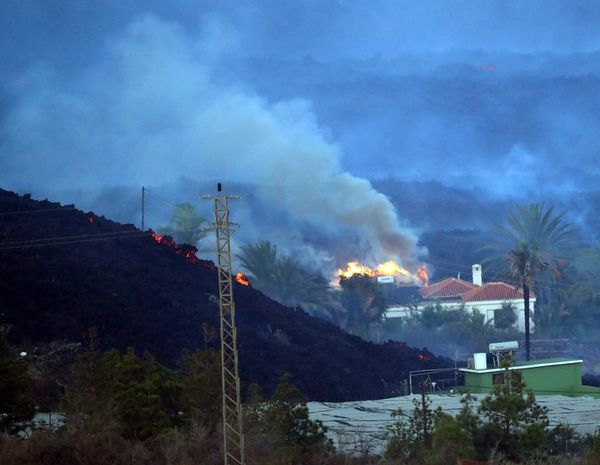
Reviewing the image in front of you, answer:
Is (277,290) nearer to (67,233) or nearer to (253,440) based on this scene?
(67,233)

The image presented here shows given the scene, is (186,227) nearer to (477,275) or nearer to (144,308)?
(477,275)

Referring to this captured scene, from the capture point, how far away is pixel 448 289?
→ 354 feet

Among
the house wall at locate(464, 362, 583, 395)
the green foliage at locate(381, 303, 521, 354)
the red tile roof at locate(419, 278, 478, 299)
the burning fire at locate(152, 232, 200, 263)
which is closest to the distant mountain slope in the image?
the burning fire at locate(152, 232, 200, 263)

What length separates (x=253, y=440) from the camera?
3006 cm

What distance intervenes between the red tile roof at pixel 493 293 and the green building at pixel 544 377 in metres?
41.4

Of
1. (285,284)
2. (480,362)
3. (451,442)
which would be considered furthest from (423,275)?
(451,442)

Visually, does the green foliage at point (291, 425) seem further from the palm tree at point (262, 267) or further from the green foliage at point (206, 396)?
the palm tree at point (262, 267)

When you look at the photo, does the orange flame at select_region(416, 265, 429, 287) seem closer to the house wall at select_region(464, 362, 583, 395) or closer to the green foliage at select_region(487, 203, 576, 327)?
the green foliage at select_region(487, 203, 576, 327)

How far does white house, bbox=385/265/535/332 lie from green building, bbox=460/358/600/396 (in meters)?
33.8

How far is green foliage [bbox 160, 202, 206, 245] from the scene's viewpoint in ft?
330

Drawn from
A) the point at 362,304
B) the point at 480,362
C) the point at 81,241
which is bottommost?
the point at 480,362

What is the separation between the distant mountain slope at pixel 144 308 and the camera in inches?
2248

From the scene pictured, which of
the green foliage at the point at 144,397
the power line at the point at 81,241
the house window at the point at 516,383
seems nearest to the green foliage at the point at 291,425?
the green foliage at the point at 144,397

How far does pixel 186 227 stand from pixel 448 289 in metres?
32.9
